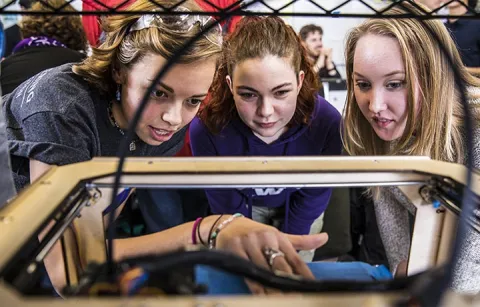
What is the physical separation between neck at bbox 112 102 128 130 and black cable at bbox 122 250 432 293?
556mm

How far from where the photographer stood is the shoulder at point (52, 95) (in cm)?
68

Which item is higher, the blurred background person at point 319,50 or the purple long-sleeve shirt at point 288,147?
→ the blurred background person at point 319,50

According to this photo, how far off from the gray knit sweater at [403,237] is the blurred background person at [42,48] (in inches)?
36.4

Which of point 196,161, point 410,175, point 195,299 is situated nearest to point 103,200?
point 196,161

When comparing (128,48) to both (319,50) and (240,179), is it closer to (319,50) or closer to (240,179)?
(240,179)

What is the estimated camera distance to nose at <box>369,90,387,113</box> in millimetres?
800

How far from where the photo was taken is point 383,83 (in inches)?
31.7

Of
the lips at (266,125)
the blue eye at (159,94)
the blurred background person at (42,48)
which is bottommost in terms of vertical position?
the lips at (266,125)

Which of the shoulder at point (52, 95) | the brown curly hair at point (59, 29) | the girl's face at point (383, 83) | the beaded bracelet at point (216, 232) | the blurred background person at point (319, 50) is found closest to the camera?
the beaded bracelet at point (216, 232)

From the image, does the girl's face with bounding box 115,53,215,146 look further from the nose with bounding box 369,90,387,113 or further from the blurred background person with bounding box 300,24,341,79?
the blurred background person with bounding box 300,24,341,79

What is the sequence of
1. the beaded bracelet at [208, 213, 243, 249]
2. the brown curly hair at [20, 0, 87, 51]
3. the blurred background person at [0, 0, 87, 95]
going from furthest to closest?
the brown curly hair at [20, 0, 87, 51] → the blurred background person at [0, 0, 87, 95] → the beaded bracelet at [208, 213, 243, 249]

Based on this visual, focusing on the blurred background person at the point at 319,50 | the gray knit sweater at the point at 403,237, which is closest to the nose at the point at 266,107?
the gray knit sweater at the point at 403,237

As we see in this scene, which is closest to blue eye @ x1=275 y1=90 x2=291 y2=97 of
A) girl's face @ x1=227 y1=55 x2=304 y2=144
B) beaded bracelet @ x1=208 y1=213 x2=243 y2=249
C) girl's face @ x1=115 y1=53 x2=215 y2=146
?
girl's face @ x1=227 y1=55 x2=304 y2=144

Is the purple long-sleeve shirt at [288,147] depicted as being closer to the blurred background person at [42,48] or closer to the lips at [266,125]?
the lips at [266,125]
